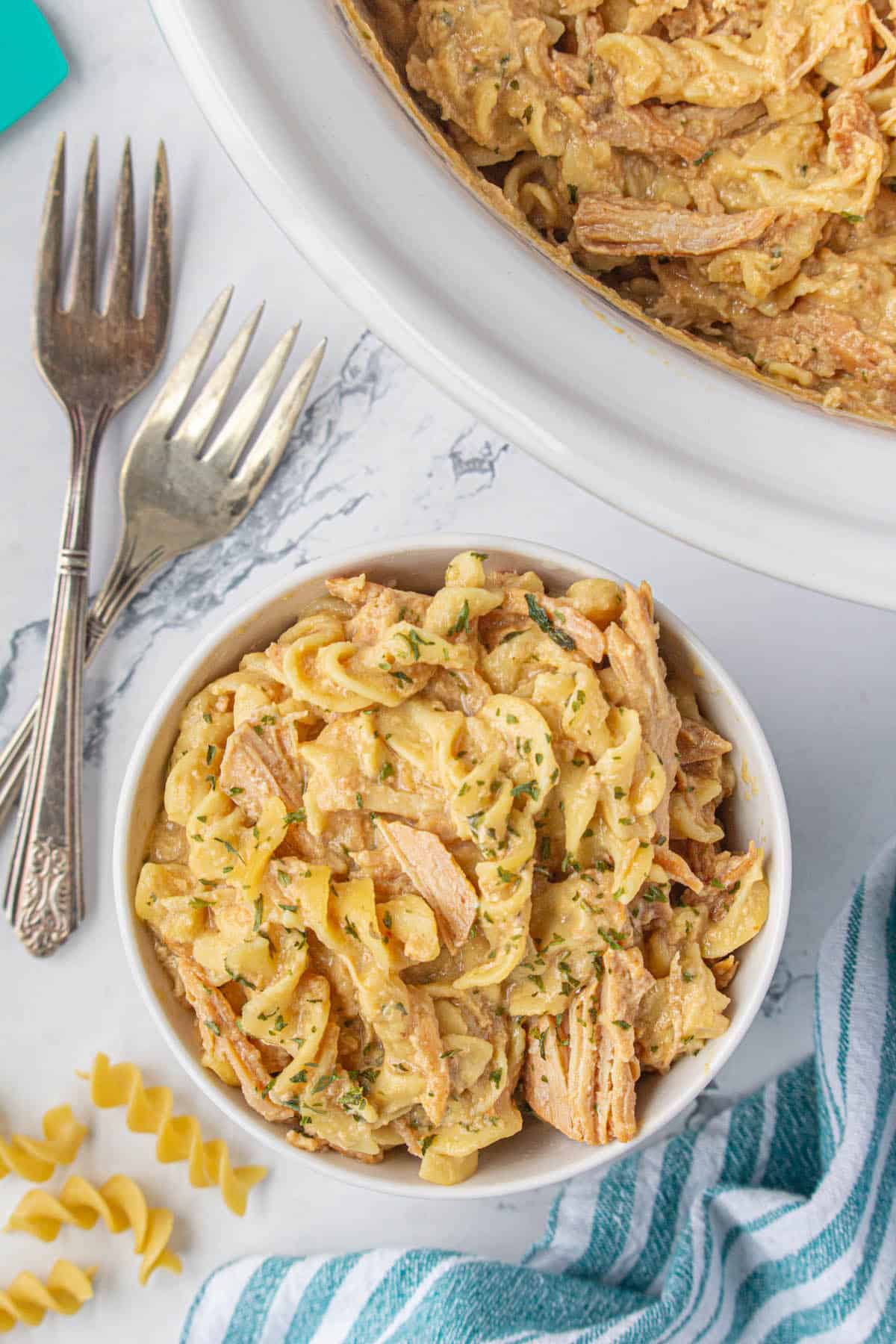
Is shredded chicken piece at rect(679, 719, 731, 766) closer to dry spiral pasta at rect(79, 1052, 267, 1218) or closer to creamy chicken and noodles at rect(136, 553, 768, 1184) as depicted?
creamy chicken and noodles at rect(136, 553, 768, 1184)

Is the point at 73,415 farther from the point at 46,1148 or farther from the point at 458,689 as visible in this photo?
the point at 46,1148

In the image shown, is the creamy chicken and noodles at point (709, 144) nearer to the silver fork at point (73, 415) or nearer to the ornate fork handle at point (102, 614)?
the silver fork at point (73, 415)

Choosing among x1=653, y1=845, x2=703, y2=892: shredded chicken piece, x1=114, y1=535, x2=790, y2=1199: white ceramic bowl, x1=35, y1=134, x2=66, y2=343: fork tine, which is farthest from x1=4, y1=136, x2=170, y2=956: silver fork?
x1=653, y1=845, x2=703, y2=892: shredded chicken piece

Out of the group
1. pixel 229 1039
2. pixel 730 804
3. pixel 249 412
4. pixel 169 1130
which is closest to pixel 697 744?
pixel 730 804

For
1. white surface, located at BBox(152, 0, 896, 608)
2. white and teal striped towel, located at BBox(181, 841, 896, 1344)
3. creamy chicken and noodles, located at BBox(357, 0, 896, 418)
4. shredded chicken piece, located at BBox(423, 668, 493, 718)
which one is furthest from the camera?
white and teal striped towel, located at BBox(181, 841, 896, 1344)

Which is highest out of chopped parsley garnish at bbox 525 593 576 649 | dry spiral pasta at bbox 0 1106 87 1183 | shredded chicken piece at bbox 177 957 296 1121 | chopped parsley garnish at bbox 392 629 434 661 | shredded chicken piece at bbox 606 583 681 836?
chopped parsley garnish at bbox 392 629 434 661

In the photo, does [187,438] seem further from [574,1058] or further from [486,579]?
[574,1058]
